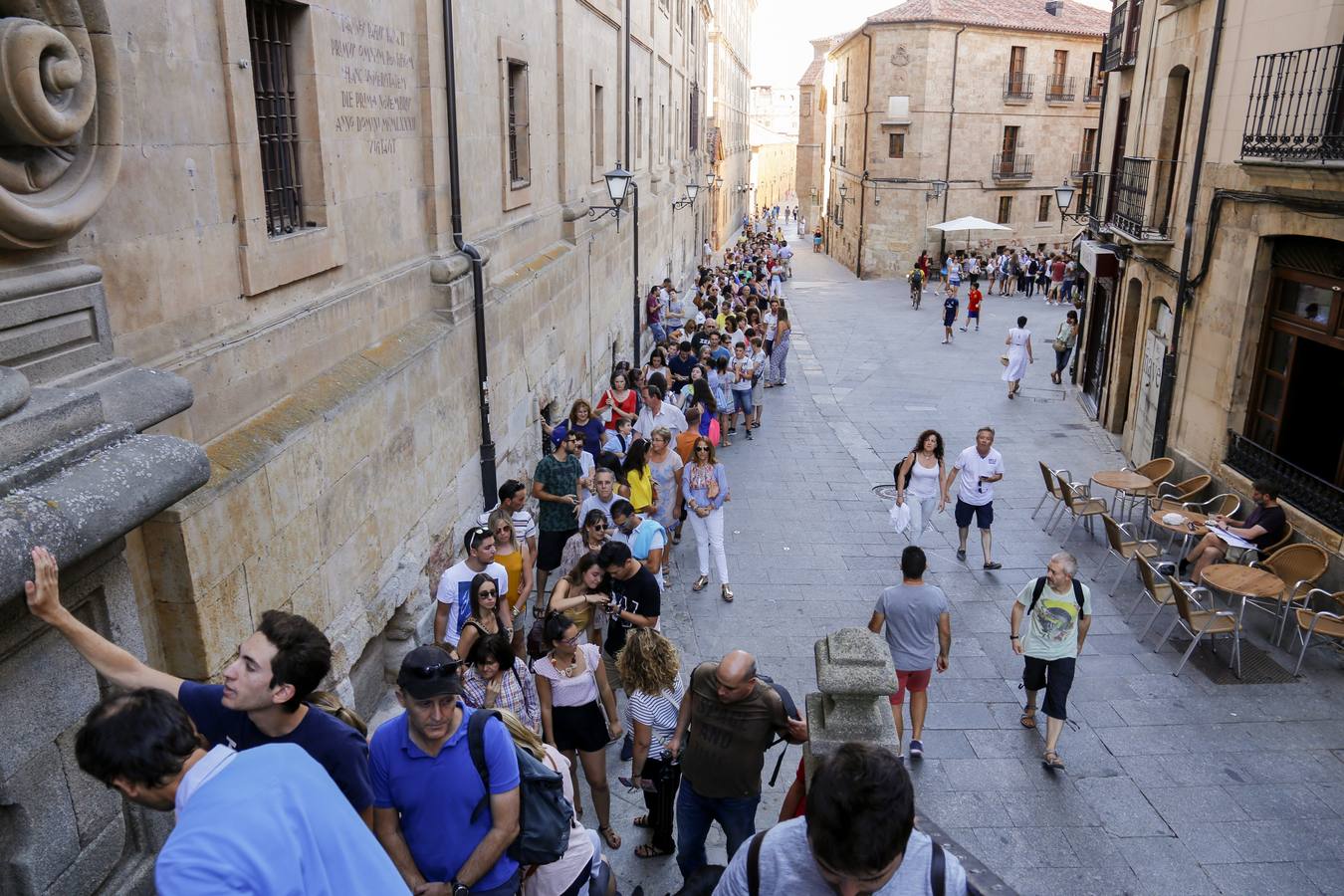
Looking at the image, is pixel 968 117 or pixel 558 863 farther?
pixel 968 117

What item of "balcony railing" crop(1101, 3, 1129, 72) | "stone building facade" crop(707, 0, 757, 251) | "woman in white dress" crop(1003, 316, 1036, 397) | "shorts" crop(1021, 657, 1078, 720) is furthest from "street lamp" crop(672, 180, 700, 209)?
"shorts" crop(1021, 657, 1078, 720)

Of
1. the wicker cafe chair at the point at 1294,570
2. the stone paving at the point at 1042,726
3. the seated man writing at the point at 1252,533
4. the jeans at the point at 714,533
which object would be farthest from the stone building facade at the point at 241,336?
the wicker cafe chair at the point at 1294,570

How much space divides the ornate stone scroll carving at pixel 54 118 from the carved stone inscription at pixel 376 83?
113 inches

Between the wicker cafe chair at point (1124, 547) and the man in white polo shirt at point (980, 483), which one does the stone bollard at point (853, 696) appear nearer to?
the man in white polo shirt at point (980, 483)

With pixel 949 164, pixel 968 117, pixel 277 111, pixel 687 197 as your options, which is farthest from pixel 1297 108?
pixel 968 117

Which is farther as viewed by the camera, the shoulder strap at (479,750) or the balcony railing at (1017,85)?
the balcony railing at (1017,85)

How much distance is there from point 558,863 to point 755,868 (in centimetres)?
144

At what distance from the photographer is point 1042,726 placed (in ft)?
23.5

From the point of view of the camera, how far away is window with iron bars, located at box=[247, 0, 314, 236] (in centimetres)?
556

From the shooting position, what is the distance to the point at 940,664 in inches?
264

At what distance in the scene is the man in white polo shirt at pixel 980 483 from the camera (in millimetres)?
9898

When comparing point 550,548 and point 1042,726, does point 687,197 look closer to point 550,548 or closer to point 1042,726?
point 550,548

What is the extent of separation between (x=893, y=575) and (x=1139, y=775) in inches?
139

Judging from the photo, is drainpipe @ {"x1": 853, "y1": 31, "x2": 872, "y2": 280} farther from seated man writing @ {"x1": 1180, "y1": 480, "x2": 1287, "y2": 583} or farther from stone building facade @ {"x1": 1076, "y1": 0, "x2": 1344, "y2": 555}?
seated man writing @ {"x1": 1180, "y1": 480, "x2": 1287, "y2": 583}
